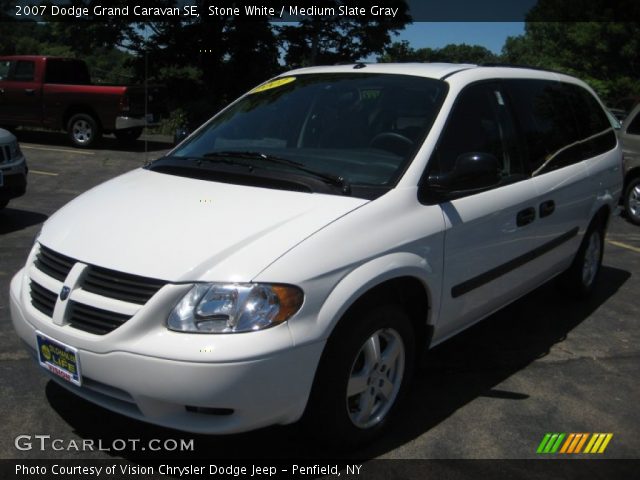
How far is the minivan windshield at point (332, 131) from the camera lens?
345cm

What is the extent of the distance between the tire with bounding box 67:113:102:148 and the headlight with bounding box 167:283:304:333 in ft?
42.8

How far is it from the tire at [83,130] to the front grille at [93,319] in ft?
41.7

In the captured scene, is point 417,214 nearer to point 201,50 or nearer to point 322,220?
point 322,220

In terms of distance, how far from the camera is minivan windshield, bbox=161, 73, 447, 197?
11.3ft

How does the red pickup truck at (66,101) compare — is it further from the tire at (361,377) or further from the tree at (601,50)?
the tree at (601,50)

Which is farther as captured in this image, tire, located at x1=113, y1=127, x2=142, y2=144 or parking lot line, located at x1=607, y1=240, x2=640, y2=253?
tire, located at x1=113, y1=127, x2=142, y2=144

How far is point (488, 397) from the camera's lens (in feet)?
12.5

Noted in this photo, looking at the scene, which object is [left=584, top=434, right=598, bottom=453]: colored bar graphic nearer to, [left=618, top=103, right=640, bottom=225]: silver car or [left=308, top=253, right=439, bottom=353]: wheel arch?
[left=308, top=253, right=439, bottom=353]: wheel arch

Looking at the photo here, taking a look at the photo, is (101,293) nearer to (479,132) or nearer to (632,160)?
(479,132)

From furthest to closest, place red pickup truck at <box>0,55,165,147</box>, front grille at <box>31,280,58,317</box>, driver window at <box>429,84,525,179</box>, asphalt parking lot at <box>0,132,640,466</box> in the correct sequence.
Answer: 1. red pickup truck at <box>0,55,165,147</box>
2. driver window at <box>429,84,525,179</box>
3. asphalt parking lot at <box>0,132,640,466</box>
4. front grille at <box>31,280,58,317</box>

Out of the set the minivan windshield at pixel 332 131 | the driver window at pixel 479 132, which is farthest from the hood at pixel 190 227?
the driver window at pixel 479 132

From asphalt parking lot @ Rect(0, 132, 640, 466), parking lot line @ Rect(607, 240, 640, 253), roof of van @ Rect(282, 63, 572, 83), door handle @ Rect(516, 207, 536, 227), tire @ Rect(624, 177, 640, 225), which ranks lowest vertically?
asphalt parking lot @ Rect(0, 132, 640, 466)

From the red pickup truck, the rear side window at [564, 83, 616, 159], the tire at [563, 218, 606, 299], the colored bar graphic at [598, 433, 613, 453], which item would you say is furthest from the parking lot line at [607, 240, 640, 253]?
the red pickup truck

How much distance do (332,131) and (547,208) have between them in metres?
1.53
